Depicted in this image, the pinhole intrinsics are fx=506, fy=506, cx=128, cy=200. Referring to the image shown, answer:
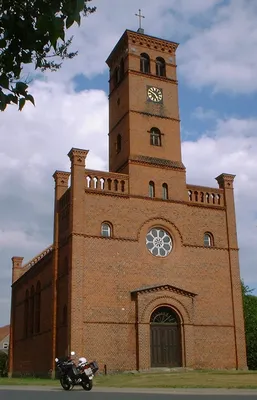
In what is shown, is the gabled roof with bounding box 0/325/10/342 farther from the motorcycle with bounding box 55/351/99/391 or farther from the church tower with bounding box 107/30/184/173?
the motorcycle with bounding box 55/351/99/391

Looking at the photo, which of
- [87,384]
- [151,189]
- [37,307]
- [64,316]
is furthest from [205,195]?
[87,384]

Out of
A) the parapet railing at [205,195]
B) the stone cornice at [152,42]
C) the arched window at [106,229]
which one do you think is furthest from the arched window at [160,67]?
the arched window at [106,229]

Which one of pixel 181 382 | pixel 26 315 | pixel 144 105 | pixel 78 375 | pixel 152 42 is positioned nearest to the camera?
pixel 78 375

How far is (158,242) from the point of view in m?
31.3

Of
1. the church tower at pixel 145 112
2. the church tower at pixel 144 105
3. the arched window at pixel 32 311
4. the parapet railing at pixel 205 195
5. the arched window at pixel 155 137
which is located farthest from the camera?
the arched window at pixel 32 311

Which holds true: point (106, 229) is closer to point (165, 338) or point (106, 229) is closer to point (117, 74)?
point (165, 338)

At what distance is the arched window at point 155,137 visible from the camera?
34000 mm

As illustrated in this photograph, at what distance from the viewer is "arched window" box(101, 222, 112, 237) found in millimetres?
30170

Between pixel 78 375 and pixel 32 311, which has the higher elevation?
pixel 32 311

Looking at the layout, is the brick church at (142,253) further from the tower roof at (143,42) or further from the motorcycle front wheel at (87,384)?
the motorcycle front wheel at (87,384)

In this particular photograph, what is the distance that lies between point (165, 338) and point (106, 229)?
725cm

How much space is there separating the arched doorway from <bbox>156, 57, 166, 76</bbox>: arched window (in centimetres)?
1663

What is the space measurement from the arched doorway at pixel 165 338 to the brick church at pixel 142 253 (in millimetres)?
59

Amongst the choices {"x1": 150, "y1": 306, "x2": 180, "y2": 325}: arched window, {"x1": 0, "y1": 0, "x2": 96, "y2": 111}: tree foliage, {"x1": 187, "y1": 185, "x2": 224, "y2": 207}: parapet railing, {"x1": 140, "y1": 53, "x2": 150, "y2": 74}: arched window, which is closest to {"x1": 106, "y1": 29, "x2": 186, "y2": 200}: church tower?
{"x1": 140, "y1": 53, "x2": 150, "y2": 74}: arched window
